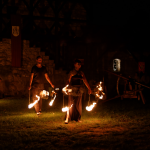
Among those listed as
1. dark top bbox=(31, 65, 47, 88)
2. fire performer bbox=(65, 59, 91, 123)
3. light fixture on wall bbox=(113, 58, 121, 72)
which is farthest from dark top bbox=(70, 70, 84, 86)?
light fixture on wall bbox=(113, 58, 121, 72)

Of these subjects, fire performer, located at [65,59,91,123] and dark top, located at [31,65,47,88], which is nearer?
fire performer, located at [65,59,91,123]

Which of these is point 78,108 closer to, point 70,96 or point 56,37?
point 70,96

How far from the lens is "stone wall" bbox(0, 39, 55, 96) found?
1648 centimetres

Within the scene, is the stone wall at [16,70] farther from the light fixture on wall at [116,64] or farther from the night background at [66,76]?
the light fixture on wall at [116,64]

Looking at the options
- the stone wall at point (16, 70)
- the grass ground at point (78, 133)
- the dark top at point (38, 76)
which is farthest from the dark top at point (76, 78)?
the stone wall at point (16, 70)

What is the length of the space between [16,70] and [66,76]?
325cm

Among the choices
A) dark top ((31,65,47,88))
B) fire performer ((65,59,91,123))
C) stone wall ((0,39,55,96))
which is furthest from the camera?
stone wall ((0,39,55,96))

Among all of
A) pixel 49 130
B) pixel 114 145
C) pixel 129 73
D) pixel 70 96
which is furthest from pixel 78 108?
pixel 129 73

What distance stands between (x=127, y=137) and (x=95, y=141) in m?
0.85

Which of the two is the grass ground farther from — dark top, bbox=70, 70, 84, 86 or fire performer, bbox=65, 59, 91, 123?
dark top, bbox=70, 70, 84, 86

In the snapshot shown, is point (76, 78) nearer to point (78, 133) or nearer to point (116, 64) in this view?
point (78, 133)

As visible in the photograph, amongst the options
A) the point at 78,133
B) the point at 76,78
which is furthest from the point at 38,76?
the point at 78,133

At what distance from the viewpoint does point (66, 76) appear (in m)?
17.1

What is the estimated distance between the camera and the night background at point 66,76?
5.93 meters
